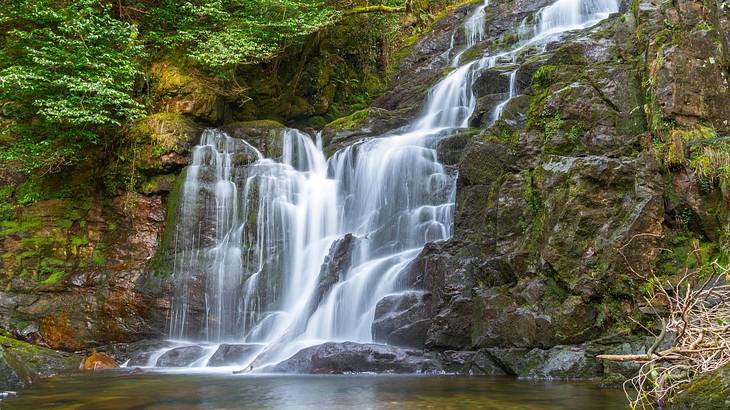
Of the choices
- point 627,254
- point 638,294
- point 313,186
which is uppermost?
point 313,186

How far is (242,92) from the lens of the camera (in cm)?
1752

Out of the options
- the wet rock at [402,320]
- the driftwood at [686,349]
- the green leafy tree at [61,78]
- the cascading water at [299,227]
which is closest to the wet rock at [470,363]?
the wet rock at [402,320]

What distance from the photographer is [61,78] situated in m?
13.4

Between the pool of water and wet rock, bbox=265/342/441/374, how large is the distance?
0.47 metres

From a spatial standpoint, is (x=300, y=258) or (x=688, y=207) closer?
(x=688, y=207)

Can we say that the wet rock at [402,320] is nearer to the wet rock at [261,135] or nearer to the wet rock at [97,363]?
the wet rock at [97,363]

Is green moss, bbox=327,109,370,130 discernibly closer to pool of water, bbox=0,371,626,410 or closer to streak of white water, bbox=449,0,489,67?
streak of white water, bbox=449,0,489,67

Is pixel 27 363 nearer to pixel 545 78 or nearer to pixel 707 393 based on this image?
pixel 707 393

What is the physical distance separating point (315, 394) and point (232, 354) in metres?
4.50

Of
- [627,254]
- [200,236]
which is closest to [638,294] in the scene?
[627,254]

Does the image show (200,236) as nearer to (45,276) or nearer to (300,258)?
(300,258)

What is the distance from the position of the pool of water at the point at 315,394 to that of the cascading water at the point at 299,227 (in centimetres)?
291

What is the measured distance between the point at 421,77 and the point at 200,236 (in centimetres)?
992

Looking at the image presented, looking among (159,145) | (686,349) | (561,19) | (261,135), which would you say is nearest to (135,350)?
(159,145)
